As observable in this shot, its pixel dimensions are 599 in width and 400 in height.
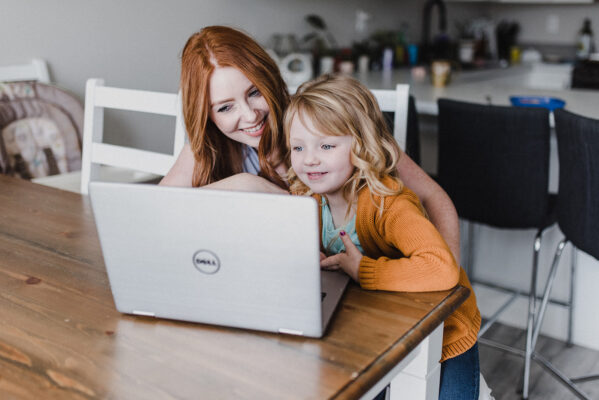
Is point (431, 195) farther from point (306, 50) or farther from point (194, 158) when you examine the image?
point (306, 50)

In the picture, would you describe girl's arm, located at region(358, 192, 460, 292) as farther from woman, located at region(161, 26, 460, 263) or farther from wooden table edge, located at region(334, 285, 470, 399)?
woman, located at region(161, 26, 460, 263)

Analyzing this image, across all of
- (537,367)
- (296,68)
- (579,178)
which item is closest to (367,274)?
(579,178)

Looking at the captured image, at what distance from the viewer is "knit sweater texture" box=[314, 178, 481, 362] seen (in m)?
0.87

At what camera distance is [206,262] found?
741mm

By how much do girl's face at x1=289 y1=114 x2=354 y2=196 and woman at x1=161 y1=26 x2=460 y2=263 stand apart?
101 millimetres

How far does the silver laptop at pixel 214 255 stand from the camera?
2.28ft

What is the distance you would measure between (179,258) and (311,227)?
0.60 feet

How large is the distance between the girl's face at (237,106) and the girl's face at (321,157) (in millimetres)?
202

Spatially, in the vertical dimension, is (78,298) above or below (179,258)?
below

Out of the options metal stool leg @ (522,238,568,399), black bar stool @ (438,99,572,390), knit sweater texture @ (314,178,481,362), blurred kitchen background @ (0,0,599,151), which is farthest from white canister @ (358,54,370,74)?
knit sweater texture @ (314,178,481,362)

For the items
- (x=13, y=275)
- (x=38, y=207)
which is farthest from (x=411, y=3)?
(x=13, y=275)

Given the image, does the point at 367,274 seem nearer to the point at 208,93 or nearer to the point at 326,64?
the point at 208,93

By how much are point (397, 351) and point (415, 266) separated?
0.59 ft

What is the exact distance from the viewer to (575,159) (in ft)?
4.92
